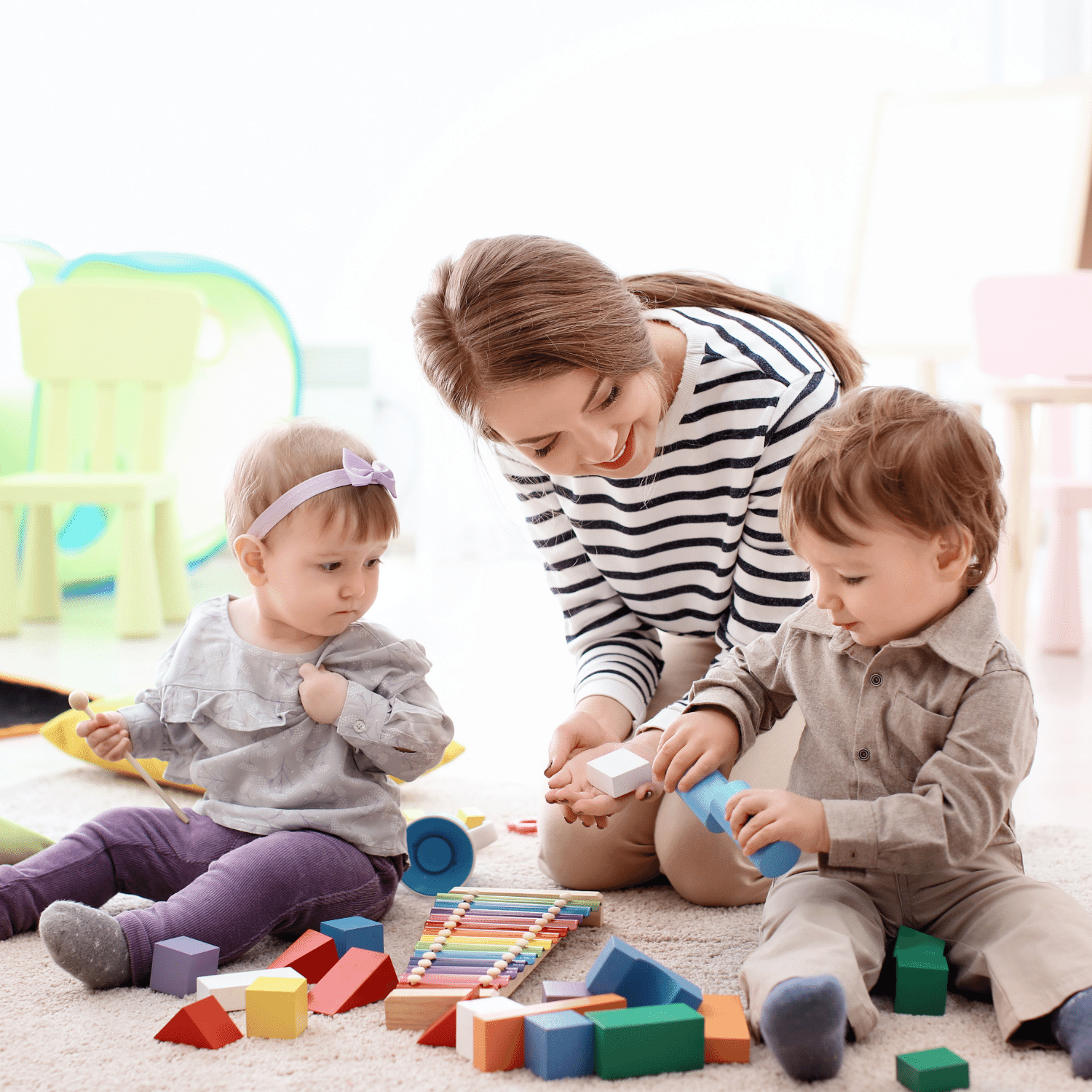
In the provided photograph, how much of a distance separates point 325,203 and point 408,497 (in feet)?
3.06

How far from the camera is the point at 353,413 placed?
3615mm

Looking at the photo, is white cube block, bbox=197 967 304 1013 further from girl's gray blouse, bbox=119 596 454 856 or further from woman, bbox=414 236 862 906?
woman, bbox=414 236 862 906

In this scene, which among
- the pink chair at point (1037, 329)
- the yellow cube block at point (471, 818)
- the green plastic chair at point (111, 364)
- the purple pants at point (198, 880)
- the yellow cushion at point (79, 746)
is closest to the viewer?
the purple pants at point (198, 880)

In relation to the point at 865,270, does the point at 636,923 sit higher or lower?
lower

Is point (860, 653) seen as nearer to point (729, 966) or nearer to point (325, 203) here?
point (729, 966)

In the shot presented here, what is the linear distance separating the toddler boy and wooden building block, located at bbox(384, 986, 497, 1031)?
22 cm

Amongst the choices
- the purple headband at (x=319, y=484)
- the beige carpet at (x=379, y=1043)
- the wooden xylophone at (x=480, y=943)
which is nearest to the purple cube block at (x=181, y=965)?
the beige carpet at (x=379, y=1043)

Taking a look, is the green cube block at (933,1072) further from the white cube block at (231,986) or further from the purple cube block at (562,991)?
the white cube block at (231,986)

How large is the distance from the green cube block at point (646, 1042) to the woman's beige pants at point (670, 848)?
32cm

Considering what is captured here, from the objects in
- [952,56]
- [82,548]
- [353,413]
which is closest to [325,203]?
[353,413]

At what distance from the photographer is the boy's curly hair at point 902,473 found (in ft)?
2.80

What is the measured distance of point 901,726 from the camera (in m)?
0.91

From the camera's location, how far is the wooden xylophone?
0.85 meters

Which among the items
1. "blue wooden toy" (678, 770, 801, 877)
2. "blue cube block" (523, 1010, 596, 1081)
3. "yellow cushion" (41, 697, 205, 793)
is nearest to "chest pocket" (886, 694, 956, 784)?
"blue wooden toy" (678, 770, 801, 877)
